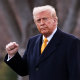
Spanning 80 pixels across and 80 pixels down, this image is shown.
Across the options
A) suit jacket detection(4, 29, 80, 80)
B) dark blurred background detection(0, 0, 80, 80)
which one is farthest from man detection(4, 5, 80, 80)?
dark blurred background detection(0, 0, 80, 80)

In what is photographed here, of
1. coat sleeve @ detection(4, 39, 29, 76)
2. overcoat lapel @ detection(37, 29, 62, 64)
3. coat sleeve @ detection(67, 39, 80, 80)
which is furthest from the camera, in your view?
coat sleeve @ detection(4, 39, 29, 76)

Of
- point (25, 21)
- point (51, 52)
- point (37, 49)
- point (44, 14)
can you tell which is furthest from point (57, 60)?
point (25, 21)

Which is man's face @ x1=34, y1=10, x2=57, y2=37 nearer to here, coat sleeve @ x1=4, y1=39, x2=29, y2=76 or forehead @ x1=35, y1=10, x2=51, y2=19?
forehead @ x1=35, y1=10, x2=51, y2=19

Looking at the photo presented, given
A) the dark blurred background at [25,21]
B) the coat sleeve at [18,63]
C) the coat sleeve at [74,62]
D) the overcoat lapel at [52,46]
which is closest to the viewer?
the coat sleeve at [74,62]

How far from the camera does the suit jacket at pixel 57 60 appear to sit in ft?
11.7

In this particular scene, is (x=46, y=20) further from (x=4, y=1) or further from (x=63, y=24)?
(x=4, y=1)

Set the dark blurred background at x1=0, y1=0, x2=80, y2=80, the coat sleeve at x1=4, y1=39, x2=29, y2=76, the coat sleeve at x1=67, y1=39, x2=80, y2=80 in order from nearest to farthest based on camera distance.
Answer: the coat sleeve at x1=67, y1=39, x2=80, y2=80
the coat sleeve at x1=4, y1=39, x2=29, y2=76
the dark blurred background at x1=0, y1=0, x2=80, y2=80

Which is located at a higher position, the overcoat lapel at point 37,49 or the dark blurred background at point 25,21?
the overcoat lapel at point 37,49

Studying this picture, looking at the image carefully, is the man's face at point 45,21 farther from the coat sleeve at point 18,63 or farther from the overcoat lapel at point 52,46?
the coat sleeve at point 18,63

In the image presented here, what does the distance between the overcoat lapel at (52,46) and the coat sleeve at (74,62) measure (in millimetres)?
179

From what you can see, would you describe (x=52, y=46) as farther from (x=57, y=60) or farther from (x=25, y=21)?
(x=25, y=21)

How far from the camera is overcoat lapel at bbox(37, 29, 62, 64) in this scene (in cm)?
366

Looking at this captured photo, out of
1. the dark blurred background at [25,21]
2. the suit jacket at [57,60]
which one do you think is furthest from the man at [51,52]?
the dark blurred background at [25,21]

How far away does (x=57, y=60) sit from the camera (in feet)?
11.8
